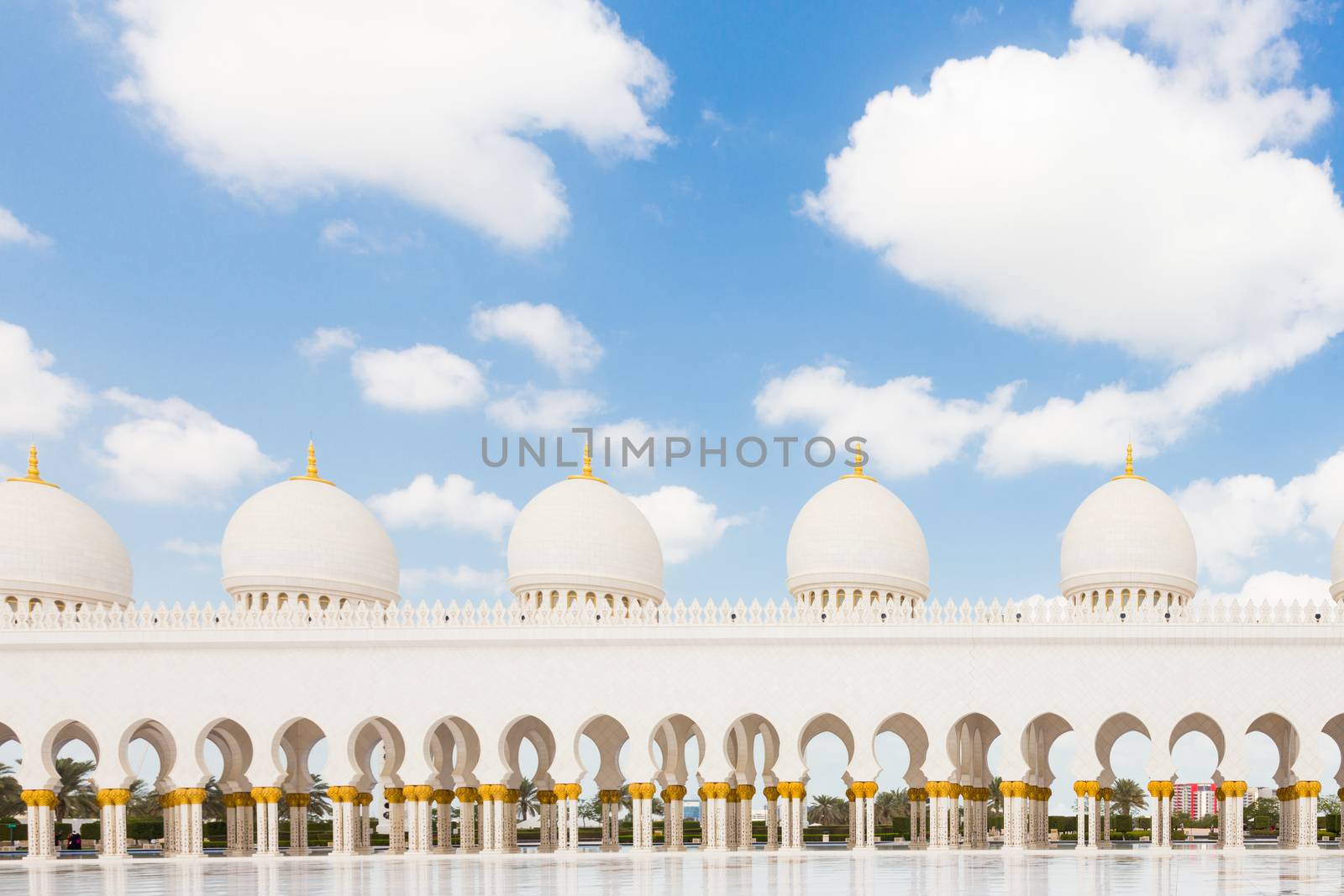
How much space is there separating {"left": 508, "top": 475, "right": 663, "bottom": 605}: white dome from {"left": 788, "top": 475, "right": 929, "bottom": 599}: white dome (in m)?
3.27

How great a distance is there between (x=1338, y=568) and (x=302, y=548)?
833 inches

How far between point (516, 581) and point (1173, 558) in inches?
533

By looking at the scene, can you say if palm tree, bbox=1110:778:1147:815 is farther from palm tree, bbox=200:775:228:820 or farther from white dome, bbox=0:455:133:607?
white dome, bbox=0:455:133:607

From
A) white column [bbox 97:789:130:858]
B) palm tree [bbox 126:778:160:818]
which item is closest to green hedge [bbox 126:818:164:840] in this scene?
palm tree [bbox 126:778:160:818]

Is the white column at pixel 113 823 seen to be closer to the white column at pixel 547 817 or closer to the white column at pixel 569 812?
the white column at pixel 547 817

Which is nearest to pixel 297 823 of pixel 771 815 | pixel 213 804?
pixel 771 815

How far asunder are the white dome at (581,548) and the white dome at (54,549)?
867 cm

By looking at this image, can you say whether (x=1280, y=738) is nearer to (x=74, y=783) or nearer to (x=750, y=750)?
(x=750, y=750)

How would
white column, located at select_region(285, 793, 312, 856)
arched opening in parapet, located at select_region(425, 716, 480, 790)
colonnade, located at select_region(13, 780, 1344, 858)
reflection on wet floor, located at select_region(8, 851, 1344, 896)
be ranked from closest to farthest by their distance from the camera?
reflection on wet floor, located at select_region(8, 851, 1344, 896) → colonnade, located at select_region(13, 780, 1344, 858) → arched opening in parapet, located at select_region(425, 716, 480, 790) → white column, located at select_region(285, 793, 312, 856)

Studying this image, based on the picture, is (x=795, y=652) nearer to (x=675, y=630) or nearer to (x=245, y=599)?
(x=675, y=630)

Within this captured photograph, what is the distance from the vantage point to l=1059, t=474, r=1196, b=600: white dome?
27.2 m

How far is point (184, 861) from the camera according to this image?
2136 centimetres

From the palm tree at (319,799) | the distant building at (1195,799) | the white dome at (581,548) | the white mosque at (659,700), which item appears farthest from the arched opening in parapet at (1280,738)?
the distant building at (1195,799)

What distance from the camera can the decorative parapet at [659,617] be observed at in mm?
23109
